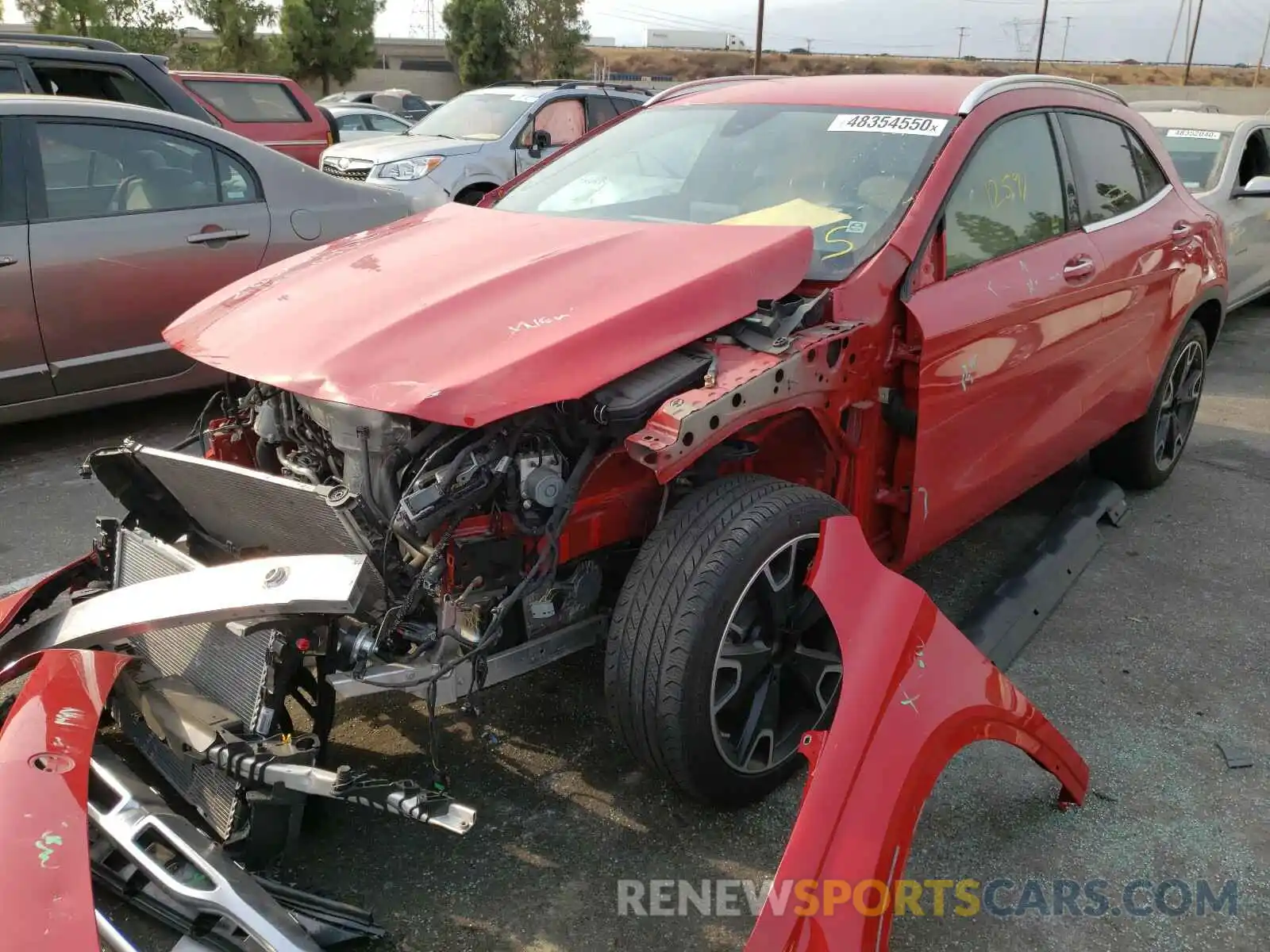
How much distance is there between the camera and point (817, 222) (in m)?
3.13

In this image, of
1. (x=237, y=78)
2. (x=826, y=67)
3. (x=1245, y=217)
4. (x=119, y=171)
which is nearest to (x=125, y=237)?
(x=119, y=171)

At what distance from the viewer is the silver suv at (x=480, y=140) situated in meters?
10.0

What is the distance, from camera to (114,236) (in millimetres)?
4891

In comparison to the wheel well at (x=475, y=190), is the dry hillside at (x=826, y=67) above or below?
above

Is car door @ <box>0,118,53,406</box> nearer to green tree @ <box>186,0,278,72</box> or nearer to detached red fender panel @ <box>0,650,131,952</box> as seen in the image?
detached red fender panel @ <box>0,650,131,952</box>

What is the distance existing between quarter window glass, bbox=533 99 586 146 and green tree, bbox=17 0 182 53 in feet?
53.3

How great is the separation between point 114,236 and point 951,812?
176 inches

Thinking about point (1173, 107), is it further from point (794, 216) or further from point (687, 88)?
point (794, 216)

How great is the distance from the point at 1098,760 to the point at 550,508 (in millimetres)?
1758

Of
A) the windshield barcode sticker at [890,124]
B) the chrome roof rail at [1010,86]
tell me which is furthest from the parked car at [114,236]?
the chrome roof rail at [1010,86]

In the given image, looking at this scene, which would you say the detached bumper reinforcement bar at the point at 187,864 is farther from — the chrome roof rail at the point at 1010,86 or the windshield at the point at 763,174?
the chrome roof rail at the point at 1010,86

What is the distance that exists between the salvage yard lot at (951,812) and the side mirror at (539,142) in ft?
24.0

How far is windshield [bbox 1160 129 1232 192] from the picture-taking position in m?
7.38

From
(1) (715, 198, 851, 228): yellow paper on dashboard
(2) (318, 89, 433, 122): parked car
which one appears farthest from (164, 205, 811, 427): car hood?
(2) (318, 89, 433, 122): parked car
